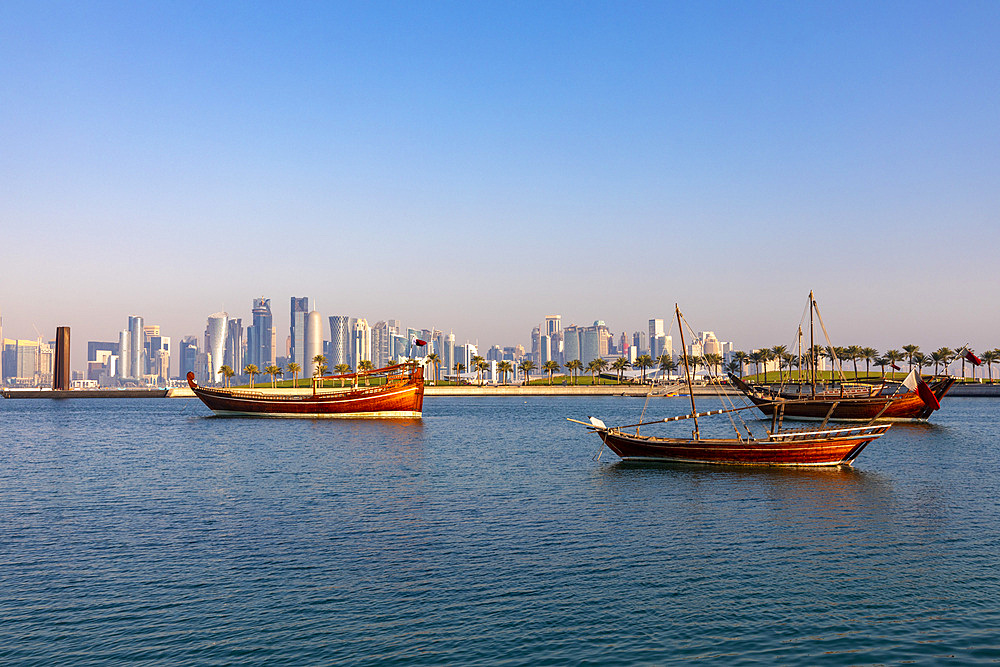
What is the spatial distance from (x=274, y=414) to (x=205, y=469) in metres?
76.0

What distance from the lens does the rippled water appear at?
21.5 metres

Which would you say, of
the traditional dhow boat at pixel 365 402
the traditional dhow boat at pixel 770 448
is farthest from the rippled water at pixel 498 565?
the traditional dhow boat at pixel 365 402

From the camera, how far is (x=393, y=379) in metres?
136

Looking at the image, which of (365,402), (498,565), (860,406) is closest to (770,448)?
(498,565)

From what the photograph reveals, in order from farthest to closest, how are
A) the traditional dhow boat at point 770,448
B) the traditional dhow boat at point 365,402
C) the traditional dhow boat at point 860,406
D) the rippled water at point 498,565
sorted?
the traditional dhow boat at point 365,402 → the traditional dhow boat at point 860,406 → the traditional dhow boat at point 770,448 → the rippled water at point 498,565

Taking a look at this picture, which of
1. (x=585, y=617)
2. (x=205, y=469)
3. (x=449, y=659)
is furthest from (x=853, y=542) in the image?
(x=205, y=469)

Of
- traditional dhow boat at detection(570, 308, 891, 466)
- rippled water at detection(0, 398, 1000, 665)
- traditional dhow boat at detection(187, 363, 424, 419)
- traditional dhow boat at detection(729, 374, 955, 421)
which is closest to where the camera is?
rippled water at detection(0, 398, 1000, 665)

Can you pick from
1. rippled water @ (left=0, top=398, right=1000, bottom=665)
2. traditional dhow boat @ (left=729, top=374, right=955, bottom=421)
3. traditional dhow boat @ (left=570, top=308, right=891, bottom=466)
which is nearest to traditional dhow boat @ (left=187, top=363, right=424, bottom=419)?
traditional dhow boat @ (left=729, top=374, right=955, bottom=421)

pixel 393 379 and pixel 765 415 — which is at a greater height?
pixel 393 379

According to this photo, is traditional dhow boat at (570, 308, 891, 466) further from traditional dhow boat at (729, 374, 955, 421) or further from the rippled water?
traditional dhow boat at (729, 374, 955, 421)

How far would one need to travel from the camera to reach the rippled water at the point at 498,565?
21516 mm

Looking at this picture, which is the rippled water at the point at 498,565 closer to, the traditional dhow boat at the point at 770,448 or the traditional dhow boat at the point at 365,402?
the traditional dhow boat at the point at 770,448

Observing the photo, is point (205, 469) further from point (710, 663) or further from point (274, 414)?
point (274, 414)

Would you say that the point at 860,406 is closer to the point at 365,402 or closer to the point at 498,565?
the point at 365,402
